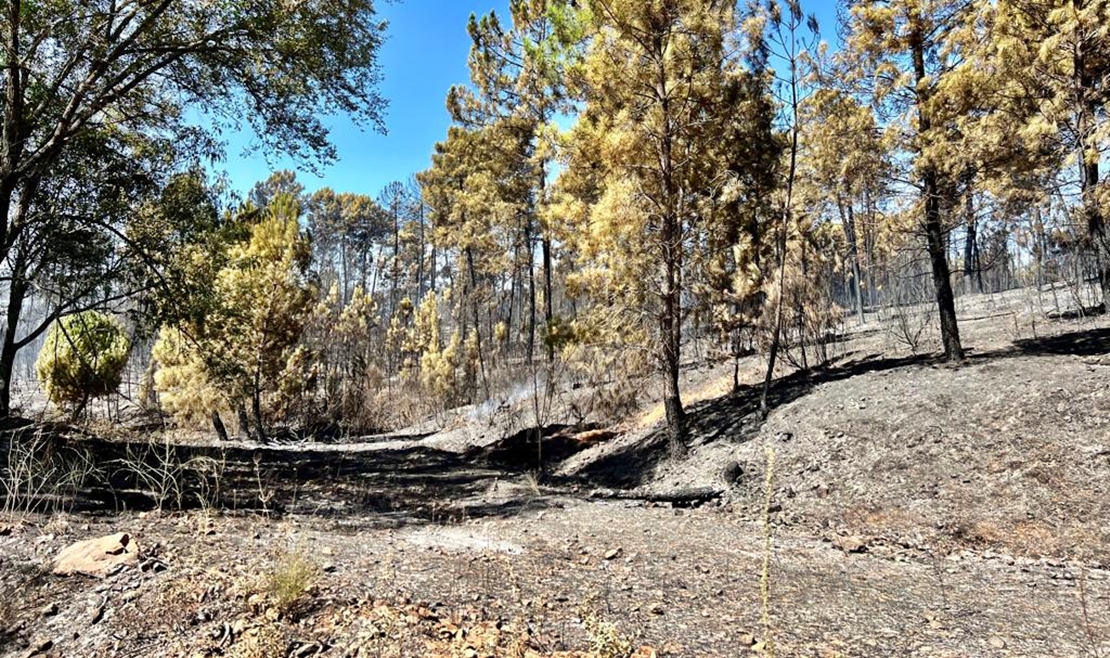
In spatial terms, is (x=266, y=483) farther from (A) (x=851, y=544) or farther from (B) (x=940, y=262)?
(B) (x=940, y=262)

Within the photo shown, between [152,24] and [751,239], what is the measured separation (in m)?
9.21

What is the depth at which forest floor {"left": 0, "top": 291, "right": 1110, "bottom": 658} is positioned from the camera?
3.14 meters

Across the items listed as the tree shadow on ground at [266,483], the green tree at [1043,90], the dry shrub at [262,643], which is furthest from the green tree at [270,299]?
the green tree at [1043,90]

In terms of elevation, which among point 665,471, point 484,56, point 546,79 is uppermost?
point 484,56

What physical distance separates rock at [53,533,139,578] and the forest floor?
0.10 meters

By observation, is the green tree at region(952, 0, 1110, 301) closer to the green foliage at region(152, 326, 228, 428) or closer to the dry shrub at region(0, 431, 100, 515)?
the dry shrub at region(0, 431, 100, 515)

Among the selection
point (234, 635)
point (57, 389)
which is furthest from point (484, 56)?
point (234, 635)

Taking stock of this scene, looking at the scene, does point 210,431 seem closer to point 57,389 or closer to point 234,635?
point 57,389

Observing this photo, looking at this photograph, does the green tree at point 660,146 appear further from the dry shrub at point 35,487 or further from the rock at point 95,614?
the rock at point 95,614

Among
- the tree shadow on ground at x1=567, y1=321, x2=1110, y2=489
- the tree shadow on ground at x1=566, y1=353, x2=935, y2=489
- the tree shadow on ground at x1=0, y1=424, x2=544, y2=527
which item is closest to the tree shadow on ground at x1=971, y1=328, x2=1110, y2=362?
the tree shadow on ground at x1=567, y1=321, x2=1110, y2=489

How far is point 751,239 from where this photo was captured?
10.7 m

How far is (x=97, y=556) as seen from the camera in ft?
12.5

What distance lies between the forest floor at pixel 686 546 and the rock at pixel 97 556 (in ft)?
0.33

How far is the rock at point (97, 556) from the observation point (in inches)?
146
